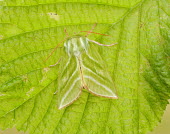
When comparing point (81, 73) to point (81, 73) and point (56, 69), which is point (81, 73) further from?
point (56, 69)

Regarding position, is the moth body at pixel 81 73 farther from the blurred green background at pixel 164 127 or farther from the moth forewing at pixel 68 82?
the blurred green background at pixel 164 127

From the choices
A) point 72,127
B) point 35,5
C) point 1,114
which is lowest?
point 72,127

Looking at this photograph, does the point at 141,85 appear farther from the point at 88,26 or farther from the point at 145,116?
the point at 88,26

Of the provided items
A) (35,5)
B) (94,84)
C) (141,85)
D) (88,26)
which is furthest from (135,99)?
(35,5)

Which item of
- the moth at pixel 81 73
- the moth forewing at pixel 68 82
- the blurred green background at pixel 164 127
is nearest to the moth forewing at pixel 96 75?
the moth at pixel 81 73

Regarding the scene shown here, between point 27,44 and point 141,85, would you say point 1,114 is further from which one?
point 141,85

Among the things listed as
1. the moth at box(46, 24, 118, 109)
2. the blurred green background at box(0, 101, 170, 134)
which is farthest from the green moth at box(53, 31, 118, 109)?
the blurred green background at box(0, 101, 170, 134)

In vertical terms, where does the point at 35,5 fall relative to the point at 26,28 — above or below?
above
